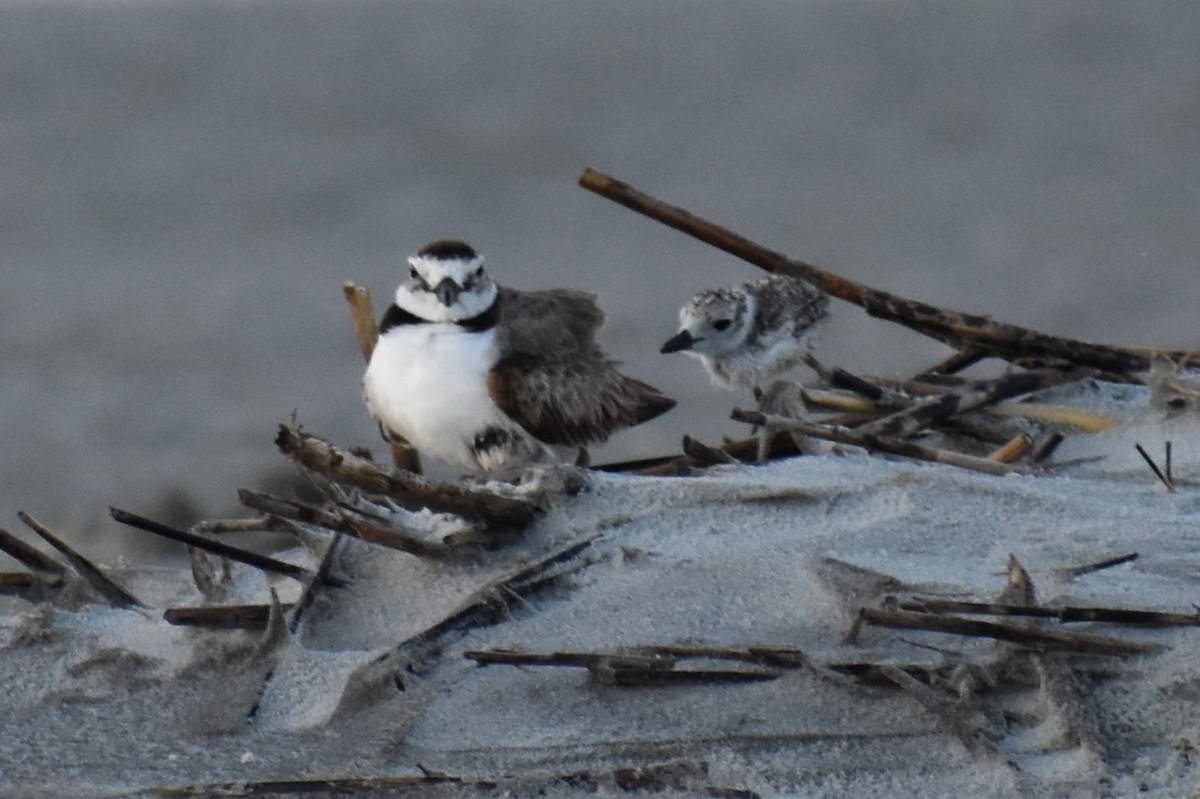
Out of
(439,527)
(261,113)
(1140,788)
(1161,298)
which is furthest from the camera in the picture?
(261,113)

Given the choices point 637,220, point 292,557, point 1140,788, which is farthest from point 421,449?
point 637,220

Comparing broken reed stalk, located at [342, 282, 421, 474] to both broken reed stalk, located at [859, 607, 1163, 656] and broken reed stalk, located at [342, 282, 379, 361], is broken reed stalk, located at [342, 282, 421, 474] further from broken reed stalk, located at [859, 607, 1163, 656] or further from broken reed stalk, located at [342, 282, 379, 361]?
broken reed stalk, located at [859, 607, 1163, 656]

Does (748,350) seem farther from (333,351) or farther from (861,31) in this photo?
(861,31)

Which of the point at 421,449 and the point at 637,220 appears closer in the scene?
the point at 421,449

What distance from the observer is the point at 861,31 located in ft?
44.6

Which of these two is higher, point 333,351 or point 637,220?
→ point 637,220

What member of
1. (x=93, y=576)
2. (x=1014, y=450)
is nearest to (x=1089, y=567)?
(x=1014, y=450)

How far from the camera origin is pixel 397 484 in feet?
13.9

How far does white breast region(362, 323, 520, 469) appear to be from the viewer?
599 centimetres

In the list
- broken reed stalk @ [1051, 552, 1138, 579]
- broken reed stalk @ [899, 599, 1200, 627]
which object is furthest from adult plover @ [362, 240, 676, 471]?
broken reed stalk @ [899, 599, 1200, 627]

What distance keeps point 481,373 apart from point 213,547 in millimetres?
1865

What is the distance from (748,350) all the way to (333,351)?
338 cm

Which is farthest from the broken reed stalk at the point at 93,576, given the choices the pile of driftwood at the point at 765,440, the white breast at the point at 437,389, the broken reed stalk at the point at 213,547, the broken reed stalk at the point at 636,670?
the white breast at the point at 437,389

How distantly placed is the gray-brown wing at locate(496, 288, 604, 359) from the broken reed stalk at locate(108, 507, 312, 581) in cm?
191
